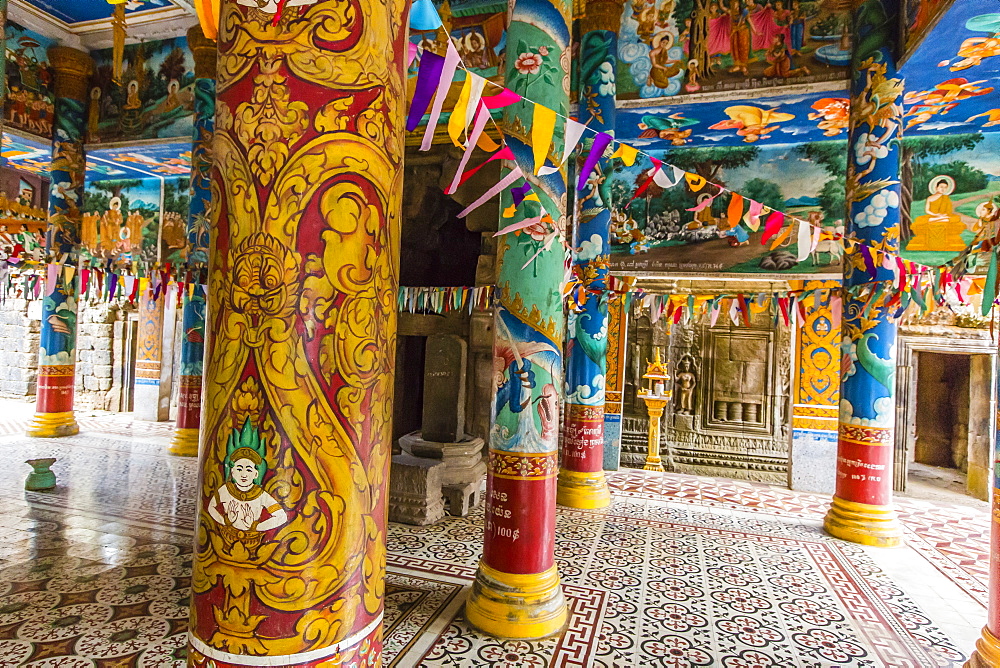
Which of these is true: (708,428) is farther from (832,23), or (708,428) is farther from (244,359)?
(244,359)

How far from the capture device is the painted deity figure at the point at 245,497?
1237mm

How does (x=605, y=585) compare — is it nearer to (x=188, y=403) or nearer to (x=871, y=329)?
(x=871, y=329)

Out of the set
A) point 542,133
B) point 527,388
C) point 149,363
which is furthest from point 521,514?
point 149,363

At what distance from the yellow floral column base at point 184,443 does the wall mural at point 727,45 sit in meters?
7.64

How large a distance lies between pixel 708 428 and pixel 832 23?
6.83 metres

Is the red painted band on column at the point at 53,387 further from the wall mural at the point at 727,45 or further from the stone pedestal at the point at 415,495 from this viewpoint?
the wall mural at the point at 727,45

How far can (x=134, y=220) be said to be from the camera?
11.2 meters

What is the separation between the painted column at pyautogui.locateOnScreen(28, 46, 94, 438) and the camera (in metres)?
8.66

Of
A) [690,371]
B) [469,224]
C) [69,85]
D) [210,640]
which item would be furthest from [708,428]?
[69,85]

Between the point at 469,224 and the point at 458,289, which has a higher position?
the point at 469,224

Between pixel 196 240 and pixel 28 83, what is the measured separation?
3928 mm

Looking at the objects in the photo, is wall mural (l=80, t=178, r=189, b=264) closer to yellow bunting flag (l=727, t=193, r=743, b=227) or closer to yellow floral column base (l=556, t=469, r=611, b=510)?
yellow floral column base (l=556, t=469, r=611, b=510)

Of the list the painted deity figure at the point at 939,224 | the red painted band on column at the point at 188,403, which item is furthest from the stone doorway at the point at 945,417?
the red painted band on column at the point at 188,403

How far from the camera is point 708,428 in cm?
1044
